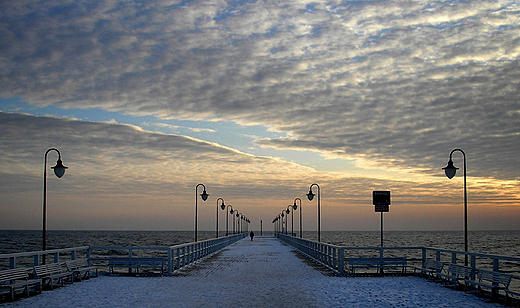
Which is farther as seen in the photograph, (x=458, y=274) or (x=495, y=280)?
(x=458, y=274)

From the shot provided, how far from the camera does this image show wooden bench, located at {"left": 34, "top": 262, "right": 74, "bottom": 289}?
1500 centimetres

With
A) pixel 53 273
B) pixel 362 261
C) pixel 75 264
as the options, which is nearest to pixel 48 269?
pixel 53 273

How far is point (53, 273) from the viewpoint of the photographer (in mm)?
16016

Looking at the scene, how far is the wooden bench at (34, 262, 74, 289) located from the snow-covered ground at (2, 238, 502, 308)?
0.36 m

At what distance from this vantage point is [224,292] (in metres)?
14.6

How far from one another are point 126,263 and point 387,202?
10154 millimetres

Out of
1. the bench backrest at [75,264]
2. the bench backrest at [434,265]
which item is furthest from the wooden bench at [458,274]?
the bench backrest at [75,264]

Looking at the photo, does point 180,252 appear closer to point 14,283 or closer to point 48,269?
point 48,269

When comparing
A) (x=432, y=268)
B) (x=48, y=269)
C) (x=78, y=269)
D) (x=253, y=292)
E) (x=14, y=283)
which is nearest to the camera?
(x=14, y=283)

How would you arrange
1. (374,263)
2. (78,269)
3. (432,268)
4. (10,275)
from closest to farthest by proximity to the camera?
(10,275) → (78,269) → (432,268) → (374,263)

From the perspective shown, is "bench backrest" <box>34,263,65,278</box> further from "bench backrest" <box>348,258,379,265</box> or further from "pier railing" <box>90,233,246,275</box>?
"bench backrest" <box>348,258,379,265</box>

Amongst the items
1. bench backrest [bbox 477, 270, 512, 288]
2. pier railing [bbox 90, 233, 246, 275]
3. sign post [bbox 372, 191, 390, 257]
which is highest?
sign post [bbox 372, 191, 390, 257]

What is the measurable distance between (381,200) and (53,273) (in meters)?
12.4

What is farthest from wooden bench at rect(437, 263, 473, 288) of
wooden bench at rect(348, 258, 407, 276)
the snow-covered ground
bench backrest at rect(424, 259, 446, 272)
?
wooden bench at rect(348, 258, 407, 276)
